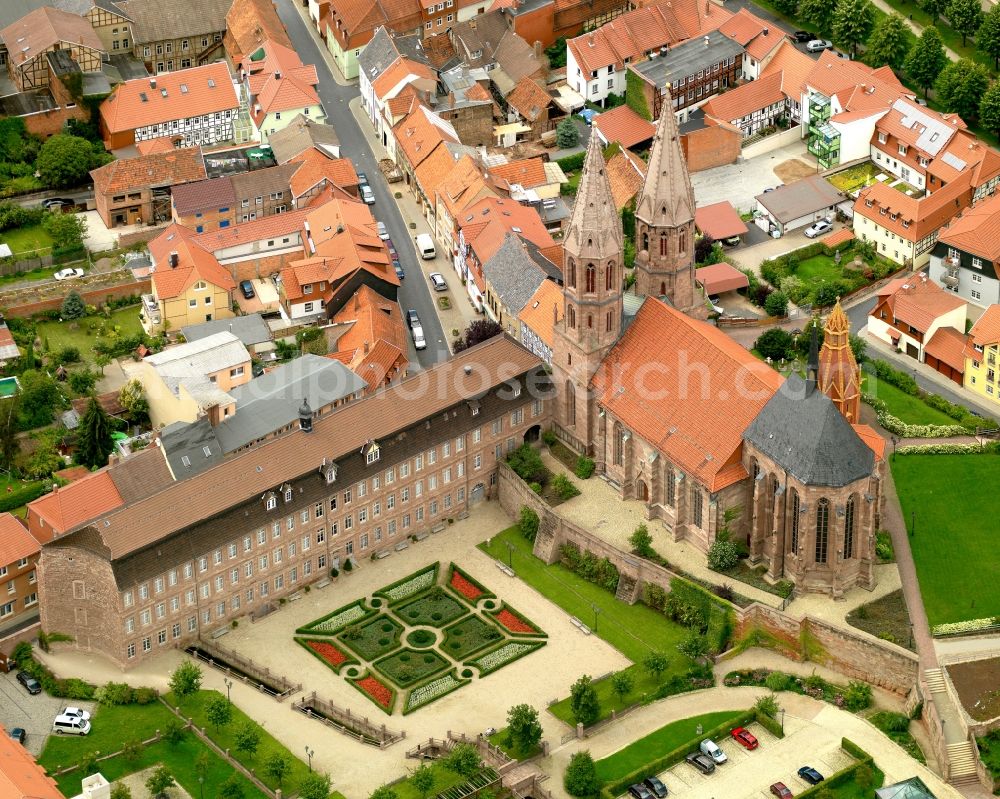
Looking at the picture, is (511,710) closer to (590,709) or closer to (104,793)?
(590,709)

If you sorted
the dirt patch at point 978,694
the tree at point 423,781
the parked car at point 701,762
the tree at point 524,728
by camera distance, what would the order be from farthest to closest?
the dirt patch at point 978,694
the parked car at point 701,762
the tree at point 524,728
the tree at point 423,781

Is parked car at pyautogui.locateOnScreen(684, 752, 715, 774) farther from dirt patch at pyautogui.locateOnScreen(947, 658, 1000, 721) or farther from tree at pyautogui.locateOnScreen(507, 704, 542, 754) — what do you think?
dirt patch at pyautogui.locateOnScreen(947, 658, 1000, 721)

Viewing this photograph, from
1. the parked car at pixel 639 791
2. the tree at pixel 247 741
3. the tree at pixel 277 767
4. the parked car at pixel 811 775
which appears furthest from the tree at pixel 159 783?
the parked car at pixel 811 775

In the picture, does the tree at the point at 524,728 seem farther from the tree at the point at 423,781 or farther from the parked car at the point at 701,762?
the parked car at the point at 701,762

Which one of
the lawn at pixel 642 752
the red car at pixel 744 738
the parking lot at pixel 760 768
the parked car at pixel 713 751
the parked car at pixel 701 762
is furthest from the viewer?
the red car at pixel 744 738

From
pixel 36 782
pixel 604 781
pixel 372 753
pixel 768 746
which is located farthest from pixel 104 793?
pixel 768 746

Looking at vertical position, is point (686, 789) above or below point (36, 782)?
below
